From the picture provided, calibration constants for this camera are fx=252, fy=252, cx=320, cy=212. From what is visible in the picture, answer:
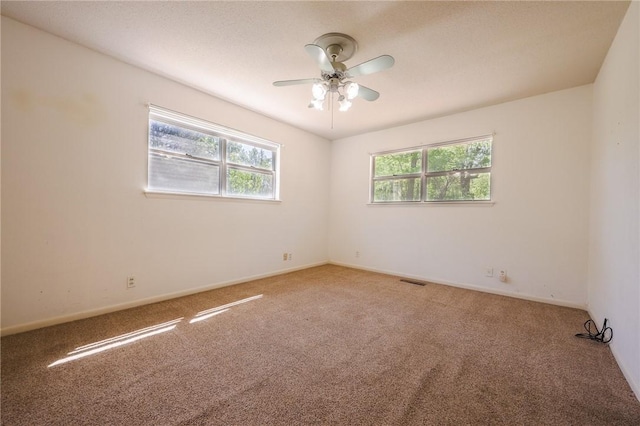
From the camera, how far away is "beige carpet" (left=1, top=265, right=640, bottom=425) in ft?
4.40

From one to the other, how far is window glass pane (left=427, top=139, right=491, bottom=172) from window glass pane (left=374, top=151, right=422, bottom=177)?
8.0 inches

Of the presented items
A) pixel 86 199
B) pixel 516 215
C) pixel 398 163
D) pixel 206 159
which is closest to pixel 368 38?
pixel 206 159

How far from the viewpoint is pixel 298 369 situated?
1.72m

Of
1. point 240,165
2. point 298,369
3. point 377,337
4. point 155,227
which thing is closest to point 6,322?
point 155,227

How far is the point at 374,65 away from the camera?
6.65 ft

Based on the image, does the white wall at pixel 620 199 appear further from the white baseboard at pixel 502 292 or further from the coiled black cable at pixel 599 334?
the white baseboard at pixel 502 292

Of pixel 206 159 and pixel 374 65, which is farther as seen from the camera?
pixel 206 159

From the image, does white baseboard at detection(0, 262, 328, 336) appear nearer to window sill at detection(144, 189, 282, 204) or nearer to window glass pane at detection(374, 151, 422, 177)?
window sill at detection(144, 189, 282, 204)

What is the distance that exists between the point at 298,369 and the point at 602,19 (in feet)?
11.3

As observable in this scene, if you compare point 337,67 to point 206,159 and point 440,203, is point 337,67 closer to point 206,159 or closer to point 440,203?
point 206,159

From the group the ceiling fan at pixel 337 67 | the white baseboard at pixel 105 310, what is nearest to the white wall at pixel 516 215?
the ceiling fan at pixel 337 67

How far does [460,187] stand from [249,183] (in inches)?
127

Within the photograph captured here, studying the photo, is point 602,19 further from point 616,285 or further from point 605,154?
point 616,285

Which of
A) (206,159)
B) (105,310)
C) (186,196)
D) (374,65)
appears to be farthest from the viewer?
(206,159)
